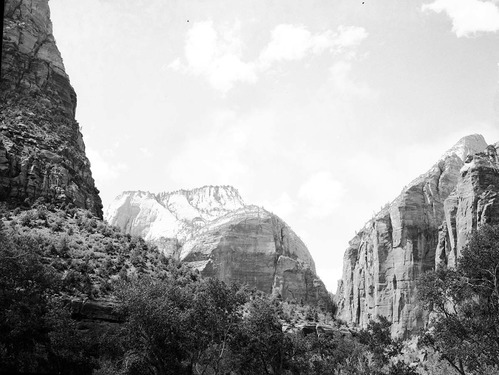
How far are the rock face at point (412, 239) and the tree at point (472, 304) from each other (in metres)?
55.8

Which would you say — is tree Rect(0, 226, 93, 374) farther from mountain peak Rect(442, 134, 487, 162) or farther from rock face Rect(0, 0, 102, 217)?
mountain peak Rect(442, 134, 487, 162)

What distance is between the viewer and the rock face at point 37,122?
58.8 meters

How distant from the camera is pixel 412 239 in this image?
105812mm

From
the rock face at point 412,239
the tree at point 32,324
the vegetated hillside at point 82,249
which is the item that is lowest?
the tree at point 32,324

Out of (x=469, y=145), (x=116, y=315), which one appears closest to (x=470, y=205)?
(x=469, y=145)

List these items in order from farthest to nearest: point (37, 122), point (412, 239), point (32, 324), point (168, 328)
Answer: point (412, 239) < point (37, 122) < point (168, 328) < point (32, 324)

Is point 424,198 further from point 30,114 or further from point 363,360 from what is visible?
point 30,114

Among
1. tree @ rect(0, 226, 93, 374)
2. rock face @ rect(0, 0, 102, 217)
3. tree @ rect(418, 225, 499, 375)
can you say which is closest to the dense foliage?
tree @ rect(0, 226, 93, 374)

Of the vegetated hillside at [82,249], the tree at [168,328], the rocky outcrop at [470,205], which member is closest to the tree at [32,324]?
the tree at [168,328]

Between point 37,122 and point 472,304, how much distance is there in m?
60.2

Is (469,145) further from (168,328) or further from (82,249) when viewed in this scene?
(168,328)

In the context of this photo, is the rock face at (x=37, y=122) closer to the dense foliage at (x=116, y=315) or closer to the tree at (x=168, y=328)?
the dense foliage at (x=116, y=315)

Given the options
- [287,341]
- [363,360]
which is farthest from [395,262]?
[287,341]

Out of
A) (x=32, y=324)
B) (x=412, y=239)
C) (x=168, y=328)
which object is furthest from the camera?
(x=412, y=239)
